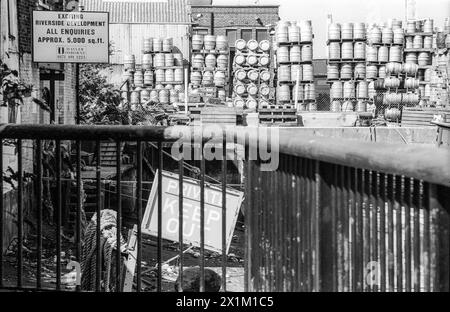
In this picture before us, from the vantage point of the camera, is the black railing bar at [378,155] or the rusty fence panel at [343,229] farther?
the rusty fence panel at [343,229]

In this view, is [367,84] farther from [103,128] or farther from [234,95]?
[103,128]

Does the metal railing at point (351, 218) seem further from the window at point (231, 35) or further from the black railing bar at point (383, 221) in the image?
the window at point (231, 35)

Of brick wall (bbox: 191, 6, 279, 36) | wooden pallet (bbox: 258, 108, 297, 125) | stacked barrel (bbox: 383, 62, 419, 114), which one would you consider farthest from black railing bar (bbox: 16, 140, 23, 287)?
brick wall (bbox: 191, 6, 279, 36)

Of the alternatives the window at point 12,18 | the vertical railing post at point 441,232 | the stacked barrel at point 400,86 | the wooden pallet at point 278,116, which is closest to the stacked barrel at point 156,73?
the wooden pallet at point 278,116

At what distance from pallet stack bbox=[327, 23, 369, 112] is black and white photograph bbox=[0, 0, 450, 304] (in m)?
0.07

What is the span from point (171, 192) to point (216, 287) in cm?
130

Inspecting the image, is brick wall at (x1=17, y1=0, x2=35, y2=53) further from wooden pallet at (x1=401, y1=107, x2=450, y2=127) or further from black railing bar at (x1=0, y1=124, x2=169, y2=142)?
wooden pallet at (x1=401, y1=107, x2=450, y2=127)

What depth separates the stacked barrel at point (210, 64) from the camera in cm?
3800

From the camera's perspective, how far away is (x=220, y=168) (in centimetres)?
2059

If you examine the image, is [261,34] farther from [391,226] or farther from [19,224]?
[391,226]

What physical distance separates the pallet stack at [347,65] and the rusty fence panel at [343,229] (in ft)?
100

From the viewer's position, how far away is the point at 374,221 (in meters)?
2.83

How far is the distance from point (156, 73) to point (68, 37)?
2345 centimetres

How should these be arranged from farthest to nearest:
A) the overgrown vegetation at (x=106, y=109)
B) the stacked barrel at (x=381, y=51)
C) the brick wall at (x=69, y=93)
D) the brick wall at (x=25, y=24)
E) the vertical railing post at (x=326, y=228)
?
the stacked barrel at (x=381, y=51), the overgrown vegetation at (x=106, y=109), the brick wall at (x=69, y=93), the brick wall at (x=25, y=24), the vertical railing post at (x=326, y=228)
